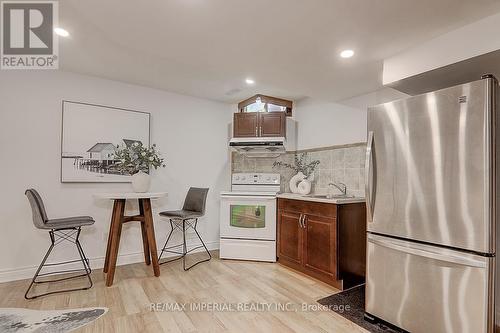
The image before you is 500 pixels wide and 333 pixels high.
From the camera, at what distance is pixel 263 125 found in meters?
3.78

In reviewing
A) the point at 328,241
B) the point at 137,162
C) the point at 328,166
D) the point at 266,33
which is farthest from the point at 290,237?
the point at 266,33

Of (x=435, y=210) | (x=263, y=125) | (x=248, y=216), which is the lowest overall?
(x=248, y=216)

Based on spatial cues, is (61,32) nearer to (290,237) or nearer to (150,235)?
(150,235)

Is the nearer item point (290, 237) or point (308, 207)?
point (308, 207)

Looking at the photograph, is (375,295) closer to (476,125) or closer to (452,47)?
(476,125)

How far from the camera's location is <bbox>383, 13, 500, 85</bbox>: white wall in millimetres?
1642

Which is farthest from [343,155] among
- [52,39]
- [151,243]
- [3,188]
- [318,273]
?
[3,188]

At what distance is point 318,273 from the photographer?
9.22ft

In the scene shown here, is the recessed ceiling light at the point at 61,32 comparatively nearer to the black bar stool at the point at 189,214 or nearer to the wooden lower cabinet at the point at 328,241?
the black bar stool at the point at 189,214

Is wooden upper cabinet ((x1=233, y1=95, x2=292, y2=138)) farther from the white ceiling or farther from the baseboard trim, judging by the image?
the baseboard trim

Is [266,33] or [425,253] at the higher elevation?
[266,33]

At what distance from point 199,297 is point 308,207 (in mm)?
1485

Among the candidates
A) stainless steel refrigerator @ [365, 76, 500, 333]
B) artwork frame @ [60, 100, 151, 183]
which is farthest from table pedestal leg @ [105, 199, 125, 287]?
stainless steel refrigerator @ [365, 76, 500, 333]

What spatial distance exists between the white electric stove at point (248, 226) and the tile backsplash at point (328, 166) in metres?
0.62
